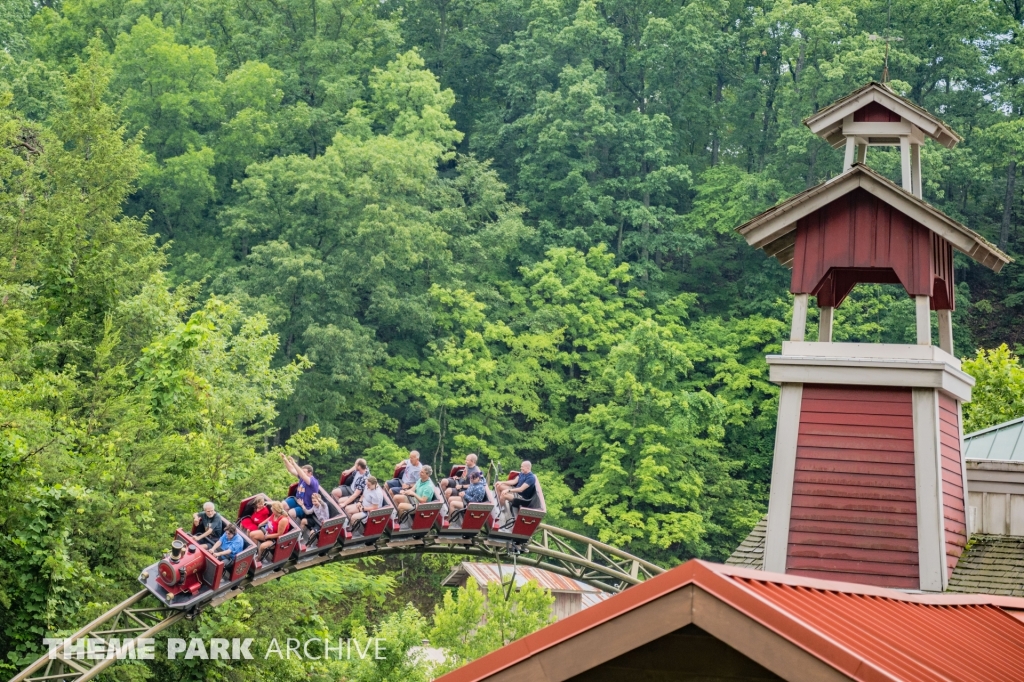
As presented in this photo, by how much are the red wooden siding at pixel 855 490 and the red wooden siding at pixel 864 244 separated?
129 centimetres

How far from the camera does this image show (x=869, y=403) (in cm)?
1394

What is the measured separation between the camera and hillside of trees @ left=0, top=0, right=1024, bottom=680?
3256 cm

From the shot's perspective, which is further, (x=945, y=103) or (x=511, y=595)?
(x=945, y=103)

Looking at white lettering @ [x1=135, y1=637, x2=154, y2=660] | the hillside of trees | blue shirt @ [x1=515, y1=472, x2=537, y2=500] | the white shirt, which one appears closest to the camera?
white lettering @ [x1=135, y1=637, x2=154, y2=660]

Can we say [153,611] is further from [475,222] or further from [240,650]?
[475,222]

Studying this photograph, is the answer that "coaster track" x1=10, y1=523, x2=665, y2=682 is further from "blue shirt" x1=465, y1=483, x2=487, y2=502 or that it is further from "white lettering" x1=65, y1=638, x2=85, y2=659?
"blue shirt" x1=465, y1=483, x2=487, y2=502

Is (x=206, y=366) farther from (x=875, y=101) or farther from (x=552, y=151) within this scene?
(x=552, y=151)

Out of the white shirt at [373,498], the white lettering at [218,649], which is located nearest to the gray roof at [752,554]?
the white shirt at [373,498]

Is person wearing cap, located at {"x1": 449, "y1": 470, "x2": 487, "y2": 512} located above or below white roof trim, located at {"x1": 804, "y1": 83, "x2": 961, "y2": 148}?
below

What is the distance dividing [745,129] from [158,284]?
34.9 m

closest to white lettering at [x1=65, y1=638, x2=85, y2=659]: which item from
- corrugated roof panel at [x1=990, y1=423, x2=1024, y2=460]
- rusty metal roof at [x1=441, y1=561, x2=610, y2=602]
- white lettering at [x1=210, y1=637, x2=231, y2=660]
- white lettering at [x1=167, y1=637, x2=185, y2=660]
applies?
white lettering at [x1=167, y1=637, x2=185, y2=660]

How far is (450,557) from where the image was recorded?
4303cm

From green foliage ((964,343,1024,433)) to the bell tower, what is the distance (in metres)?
17.0

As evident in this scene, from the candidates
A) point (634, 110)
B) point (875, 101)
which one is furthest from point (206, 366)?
point (634, 110)
